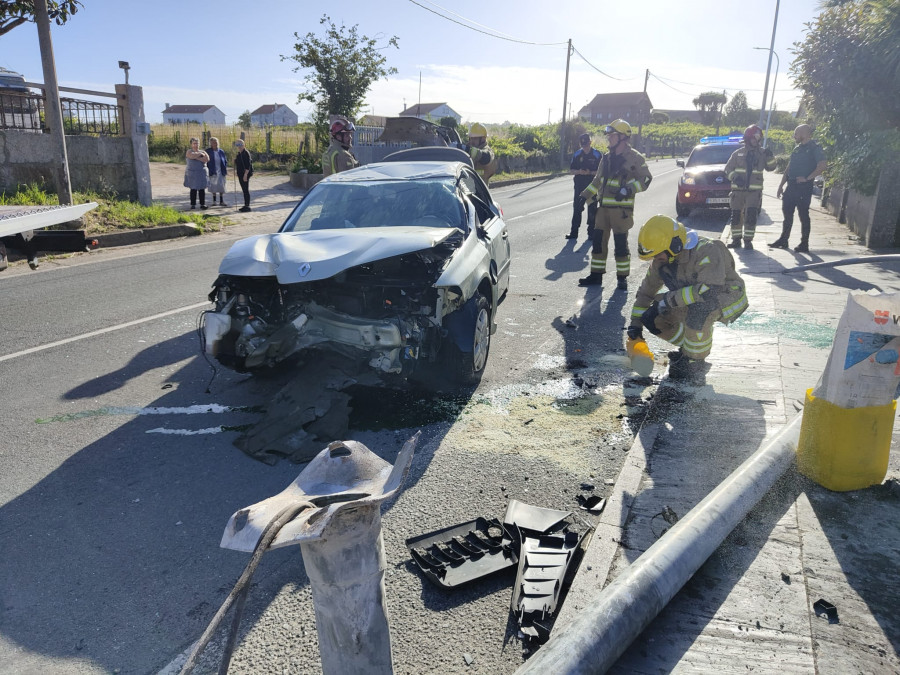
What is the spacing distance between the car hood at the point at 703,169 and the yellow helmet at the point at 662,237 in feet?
38.3

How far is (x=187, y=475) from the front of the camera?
3920 millimetres

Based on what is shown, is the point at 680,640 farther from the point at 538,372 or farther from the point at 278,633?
the point at 538,372

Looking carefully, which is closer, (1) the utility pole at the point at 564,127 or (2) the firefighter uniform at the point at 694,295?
(2) the firefighter uniform at the point at 694,295

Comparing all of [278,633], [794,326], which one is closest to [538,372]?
[794,326]

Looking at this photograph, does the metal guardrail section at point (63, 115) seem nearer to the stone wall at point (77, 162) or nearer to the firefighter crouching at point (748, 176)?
the stone wall at point (77, 162)

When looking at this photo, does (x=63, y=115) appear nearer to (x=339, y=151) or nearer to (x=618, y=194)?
(x=339, y=151)

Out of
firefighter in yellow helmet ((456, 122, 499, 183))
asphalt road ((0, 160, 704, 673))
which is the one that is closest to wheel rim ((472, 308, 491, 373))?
asphalt road ((0, 160, 704, 673))

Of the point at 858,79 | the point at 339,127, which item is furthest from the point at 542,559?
the point at 858,79

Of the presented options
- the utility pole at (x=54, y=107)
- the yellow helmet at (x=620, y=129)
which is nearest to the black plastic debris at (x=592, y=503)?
the yellow helmet at (x=620, y=129)

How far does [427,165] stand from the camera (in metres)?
6.68

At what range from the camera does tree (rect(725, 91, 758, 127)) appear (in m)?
86.7

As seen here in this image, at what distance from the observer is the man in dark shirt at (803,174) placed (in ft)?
34.7

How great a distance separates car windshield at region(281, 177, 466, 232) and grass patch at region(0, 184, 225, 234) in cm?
831

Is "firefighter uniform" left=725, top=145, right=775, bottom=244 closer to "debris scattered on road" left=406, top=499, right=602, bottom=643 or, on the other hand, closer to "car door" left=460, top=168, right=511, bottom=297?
"car door" left=460, top=168, right=511, bottom=297
